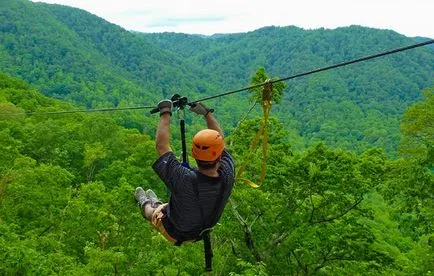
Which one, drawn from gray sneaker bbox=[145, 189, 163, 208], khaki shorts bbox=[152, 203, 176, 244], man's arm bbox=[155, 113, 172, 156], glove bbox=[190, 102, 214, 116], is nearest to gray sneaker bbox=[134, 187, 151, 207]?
gray sneaker bbox=[145, 189, 163, 208]

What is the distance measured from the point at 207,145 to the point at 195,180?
0.33 meters

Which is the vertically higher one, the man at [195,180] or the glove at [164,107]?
the glove at [164,107]

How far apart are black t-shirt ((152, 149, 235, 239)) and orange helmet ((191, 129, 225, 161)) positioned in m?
0.20

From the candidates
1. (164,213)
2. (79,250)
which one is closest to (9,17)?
(79,250)

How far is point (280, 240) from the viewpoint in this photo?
19391 mm

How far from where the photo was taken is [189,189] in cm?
457

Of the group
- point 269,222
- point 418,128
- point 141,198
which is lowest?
point 269,222

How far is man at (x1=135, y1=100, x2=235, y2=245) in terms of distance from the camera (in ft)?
14.7

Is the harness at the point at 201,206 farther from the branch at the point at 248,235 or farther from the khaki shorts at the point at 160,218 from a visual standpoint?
the branch at the point at 248,235

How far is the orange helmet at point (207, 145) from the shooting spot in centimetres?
443

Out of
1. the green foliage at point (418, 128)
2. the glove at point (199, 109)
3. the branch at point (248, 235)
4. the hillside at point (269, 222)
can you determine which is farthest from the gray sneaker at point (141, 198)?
the green foliage at point (418, 128)

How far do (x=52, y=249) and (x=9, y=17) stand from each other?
186884mm

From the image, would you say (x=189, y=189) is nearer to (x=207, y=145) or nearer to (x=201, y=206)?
(x=201, y=206)

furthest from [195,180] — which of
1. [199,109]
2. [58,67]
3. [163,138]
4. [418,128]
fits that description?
[58,67]
